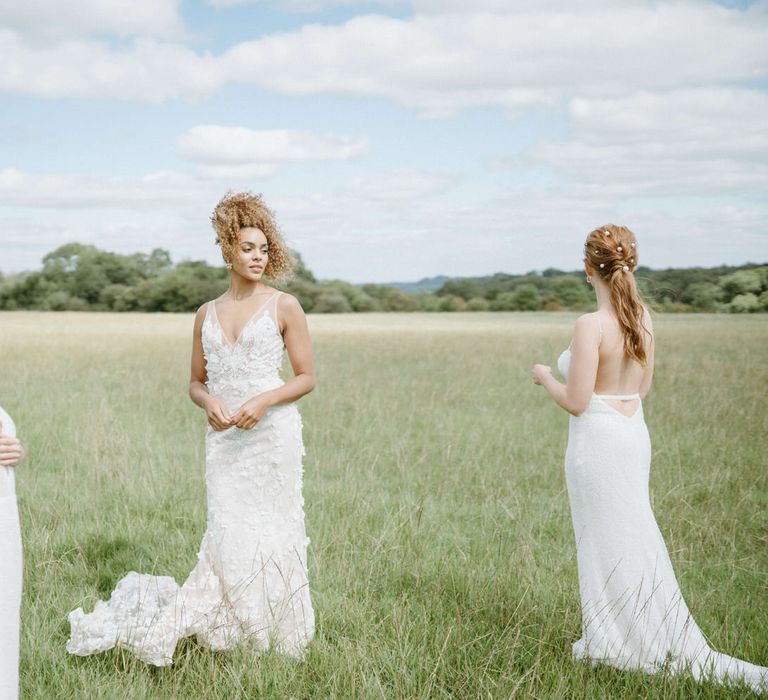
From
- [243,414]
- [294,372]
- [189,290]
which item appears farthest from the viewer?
[189,290]

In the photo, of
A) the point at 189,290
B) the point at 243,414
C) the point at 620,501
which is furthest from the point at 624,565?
the point at 189,290

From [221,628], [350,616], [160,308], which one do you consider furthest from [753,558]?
[160,308]

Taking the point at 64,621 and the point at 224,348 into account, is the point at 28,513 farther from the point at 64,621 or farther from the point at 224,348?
the point at 224,348

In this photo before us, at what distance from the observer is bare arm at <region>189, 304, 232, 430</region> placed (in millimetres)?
3963

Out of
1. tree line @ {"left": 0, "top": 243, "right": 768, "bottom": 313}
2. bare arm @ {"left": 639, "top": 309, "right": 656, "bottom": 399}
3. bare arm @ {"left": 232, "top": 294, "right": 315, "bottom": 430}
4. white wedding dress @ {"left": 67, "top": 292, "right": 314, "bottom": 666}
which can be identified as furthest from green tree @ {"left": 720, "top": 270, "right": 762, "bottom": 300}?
tree line @ {"left": 0, "top": 243, "right": 768, "bottom": 313}

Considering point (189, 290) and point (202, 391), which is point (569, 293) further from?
point (202, 391)

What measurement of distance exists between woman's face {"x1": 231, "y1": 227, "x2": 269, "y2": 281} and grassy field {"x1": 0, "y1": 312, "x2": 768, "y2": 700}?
1.88 metres

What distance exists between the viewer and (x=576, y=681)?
3816mm

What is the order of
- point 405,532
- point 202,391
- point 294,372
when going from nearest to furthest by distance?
point 294,372 → point 202,391 → point 405,532

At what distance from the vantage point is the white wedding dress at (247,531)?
407cm

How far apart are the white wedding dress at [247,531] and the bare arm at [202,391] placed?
7 centimetres

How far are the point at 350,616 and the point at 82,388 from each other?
39.2 feet

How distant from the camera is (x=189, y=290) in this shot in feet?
197

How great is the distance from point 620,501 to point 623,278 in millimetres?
1083
